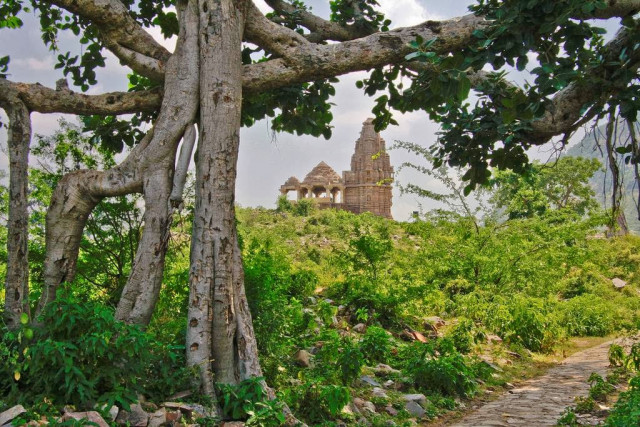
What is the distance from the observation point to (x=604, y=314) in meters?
11.6

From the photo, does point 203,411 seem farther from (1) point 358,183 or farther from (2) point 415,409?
(1) point 358,183

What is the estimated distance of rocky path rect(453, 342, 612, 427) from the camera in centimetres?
518

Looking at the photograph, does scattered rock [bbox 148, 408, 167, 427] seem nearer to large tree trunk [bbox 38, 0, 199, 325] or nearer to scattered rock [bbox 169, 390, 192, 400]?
scattered rock [bbox 169, 390, 192, 400]

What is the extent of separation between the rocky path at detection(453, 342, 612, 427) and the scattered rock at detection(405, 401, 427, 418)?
345 millimetres

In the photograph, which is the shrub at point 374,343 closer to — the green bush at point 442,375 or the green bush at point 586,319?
the green bush at point 442,375

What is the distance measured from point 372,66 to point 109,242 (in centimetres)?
364

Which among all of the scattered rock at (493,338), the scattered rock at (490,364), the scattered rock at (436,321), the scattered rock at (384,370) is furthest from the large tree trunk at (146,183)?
the scattered rock at (493,338)

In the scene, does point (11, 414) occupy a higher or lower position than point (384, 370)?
higher

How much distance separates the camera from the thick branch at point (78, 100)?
500 centimetres

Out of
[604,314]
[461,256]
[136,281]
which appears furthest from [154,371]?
[604,314]

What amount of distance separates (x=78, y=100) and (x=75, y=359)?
2763 millimetres

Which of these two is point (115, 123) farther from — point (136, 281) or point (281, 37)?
point (136, 281)

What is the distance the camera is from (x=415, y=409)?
5.39 m

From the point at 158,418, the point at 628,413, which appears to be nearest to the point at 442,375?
the point at 628,413
